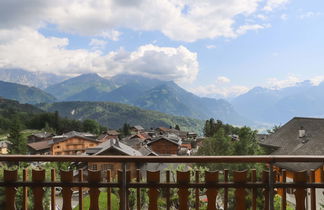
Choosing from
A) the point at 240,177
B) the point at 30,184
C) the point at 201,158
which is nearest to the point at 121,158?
the point at 201,158

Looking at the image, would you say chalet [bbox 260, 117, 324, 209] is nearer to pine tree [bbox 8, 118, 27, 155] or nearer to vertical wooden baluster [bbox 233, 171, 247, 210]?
vertical wooden baluster [bbox 233, 171, 247, 210]

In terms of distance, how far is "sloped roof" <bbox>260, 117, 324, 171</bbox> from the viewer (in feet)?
63.0

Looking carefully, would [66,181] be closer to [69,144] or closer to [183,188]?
[183,188]

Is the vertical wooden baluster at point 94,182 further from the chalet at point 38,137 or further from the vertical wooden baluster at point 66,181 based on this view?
the chalet at point 38,137

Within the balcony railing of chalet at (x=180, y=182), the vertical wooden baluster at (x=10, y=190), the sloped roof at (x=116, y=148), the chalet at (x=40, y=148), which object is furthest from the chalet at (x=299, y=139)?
the chalet at (x=40, y=148)

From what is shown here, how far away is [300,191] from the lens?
3082mm

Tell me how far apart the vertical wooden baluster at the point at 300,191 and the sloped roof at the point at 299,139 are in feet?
57.3

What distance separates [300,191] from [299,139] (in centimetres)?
2185

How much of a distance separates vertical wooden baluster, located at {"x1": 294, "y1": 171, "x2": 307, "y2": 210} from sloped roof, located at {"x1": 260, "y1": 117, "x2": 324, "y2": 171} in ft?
57.3

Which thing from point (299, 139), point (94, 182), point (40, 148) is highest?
→ point (94, 182)

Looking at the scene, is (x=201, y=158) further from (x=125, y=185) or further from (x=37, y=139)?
(x=37, y=139)

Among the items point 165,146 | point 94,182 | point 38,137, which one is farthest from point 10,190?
point 38,137

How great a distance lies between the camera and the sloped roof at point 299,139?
1920 cm

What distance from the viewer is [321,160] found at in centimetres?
297
